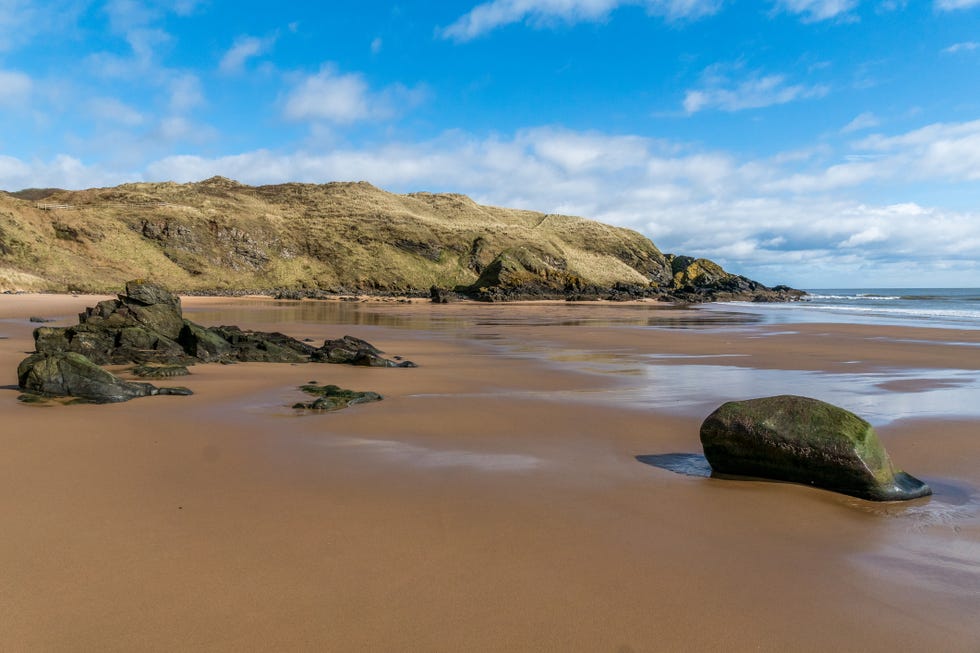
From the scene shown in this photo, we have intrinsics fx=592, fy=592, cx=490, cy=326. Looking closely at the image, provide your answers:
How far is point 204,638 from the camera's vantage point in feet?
9.41

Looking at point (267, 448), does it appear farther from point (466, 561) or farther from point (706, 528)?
point (706, 528)

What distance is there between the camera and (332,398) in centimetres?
874

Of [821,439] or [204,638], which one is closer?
[204,638]

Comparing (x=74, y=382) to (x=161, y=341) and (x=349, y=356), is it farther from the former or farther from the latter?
(x=349, y=356)

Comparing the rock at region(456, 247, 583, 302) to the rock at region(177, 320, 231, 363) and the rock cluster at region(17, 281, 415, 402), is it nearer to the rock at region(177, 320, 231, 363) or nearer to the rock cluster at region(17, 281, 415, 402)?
the rock cluster at region(17, 281, 415, 402)

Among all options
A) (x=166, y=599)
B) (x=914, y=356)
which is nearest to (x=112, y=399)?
(x=166, y=599)

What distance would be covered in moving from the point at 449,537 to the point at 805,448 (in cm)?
330

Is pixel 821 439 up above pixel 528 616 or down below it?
above

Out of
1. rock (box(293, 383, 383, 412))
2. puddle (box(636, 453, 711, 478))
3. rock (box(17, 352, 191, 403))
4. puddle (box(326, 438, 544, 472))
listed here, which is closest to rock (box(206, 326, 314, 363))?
rock (box(293, 383, 383, 412))

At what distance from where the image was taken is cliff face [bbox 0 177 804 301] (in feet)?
185

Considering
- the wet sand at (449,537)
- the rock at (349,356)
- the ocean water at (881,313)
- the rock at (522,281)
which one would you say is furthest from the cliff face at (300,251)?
the wet sand at (449,537)

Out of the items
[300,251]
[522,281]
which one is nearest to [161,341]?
[522,281]

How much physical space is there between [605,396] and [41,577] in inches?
310

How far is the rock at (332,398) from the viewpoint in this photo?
844cm
